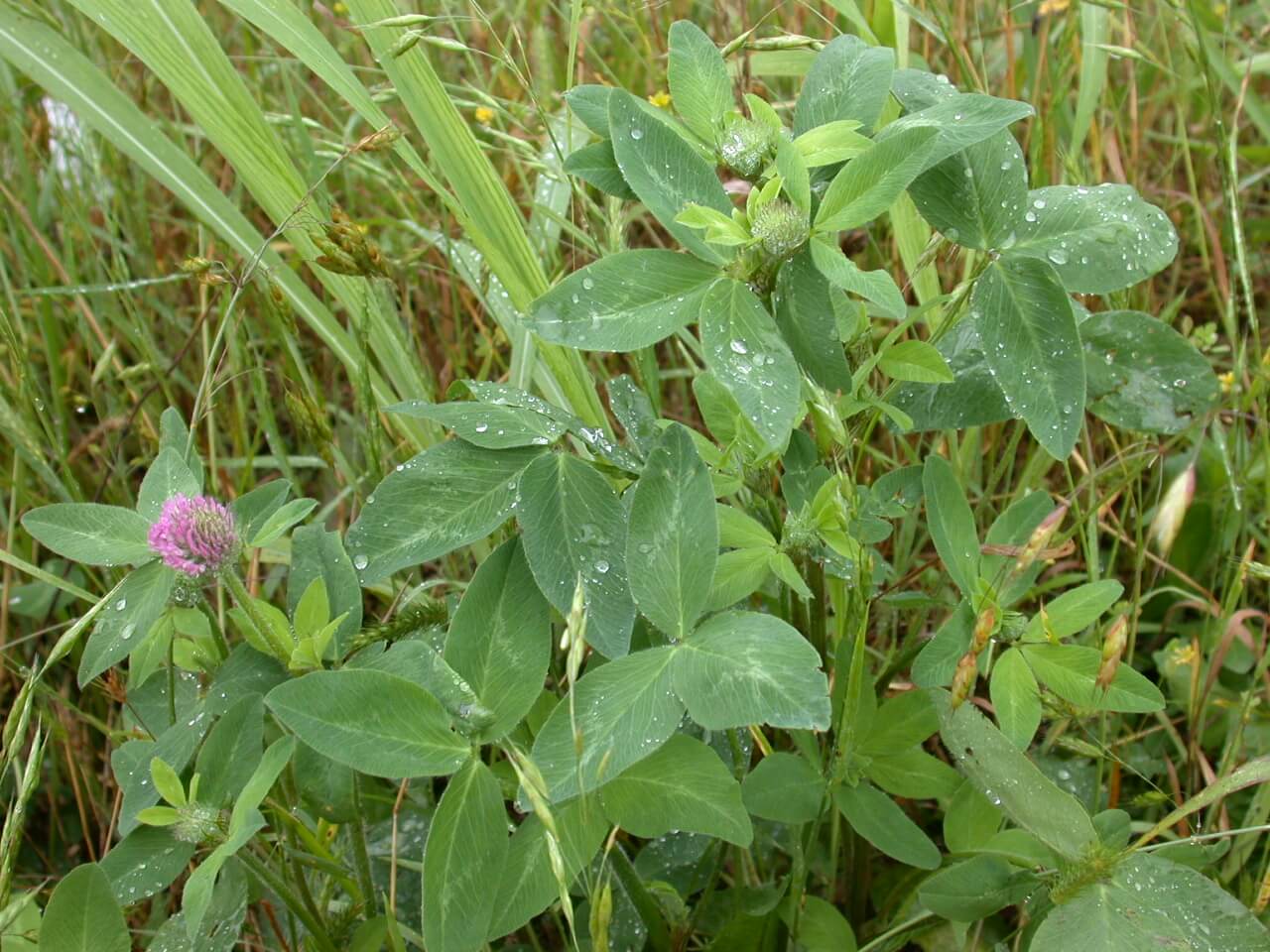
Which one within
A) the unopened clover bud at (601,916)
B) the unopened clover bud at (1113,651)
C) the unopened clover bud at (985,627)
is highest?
the unopened clover bud at (985,627)

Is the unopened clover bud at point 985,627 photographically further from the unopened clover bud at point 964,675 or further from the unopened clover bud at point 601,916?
the unopened clover bud at point 601,916

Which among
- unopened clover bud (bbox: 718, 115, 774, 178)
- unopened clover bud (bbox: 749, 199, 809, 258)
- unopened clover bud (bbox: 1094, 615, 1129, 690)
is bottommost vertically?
unopened clover bud (bbox: 1094, 615, 1129, 690)

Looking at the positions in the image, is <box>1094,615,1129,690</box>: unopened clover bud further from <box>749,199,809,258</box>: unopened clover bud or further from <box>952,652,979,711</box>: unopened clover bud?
<box>749,199,809,258</box>: unopened clover bud

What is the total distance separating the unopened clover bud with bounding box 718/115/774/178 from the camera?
1.16m

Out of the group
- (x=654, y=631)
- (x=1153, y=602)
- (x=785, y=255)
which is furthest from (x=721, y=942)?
(x=1153, y=602)

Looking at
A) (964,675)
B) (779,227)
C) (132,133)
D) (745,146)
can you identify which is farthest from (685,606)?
(132,133)

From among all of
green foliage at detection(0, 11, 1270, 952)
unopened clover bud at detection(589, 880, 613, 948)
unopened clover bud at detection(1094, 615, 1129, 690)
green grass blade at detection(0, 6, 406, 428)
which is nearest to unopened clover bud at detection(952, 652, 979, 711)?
green foliage at detection(0, 11, 1270, 952)

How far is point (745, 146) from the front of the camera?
1162 mm

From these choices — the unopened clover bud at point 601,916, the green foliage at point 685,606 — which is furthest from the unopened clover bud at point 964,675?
the unopened clover bud at point 601,916

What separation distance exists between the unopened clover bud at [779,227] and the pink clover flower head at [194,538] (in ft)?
1.88

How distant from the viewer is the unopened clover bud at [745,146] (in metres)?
1.16

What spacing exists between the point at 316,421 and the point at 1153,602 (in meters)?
1.36

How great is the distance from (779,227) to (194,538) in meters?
0.61

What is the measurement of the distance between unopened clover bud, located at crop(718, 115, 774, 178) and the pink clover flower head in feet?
2.03
